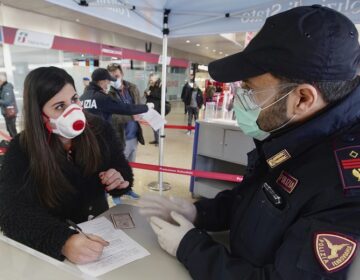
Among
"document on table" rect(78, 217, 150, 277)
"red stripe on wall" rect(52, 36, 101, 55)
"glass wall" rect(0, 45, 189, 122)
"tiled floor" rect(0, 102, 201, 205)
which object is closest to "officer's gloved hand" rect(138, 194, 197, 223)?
"document on table" rect(78, 217, 150, 277)

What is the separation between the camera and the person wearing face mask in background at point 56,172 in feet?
3.23

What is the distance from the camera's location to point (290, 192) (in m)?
0.67

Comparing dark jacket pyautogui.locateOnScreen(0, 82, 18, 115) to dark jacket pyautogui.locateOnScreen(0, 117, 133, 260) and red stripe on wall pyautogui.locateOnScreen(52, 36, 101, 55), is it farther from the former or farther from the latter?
dark jacket pyautogui.locateOnScreen(0, 117, 133, 260)

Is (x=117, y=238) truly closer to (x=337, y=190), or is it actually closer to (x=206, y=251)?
(x=206, y=251)

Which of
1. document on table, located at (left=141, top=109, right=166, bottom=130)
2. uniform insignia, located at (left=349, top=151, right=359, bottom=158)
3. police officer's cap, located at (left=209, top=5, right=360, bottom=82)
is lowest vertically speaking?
document on table, located at (left=141, top=109, right=166, bottom=130)

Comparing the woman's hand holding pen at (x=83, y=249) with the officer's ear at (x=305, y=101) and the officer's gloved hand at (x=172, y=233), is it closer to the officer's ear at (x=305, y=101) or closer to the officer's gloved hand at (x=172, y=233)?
the officer's gloved hand at (x=172, y=233)

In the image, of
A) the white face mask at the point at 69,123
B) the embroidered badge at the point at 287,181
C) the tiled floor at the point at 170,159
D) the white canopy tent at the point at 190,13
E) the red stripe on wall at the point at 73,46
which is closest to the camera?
the embroidered badge at the point at 287,181

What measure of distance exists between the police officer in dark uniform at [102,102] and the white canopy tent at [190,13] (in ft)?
2.20

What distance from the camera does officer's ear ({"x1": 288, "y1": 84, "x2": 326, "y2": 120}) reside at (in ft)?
2.26

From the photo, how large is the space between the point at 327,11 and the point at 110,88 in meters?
3.02

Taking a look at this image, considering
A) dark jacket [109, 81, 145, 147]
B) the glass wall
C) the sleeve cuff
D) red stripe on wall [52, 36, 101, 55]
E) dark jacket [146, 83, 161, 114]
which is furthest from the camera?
Result: the glass wall

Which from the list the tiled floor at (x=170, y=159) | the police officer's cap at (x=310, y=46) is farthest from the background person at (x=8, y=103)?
the police officer's cap at (x=310, y=46)

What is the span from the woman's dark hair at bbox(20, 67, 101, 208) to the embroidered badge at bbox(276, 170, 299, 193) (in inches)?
38.0

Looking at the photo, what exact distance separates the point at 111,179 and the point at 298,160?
3.14ft
